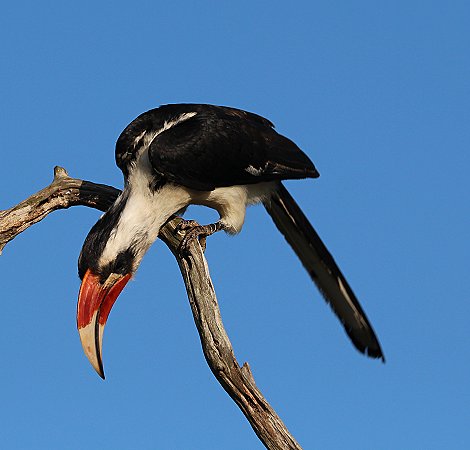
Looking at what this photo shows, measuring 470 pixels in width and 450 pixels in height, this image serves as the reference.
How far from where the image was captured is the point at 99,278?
19.4 ft

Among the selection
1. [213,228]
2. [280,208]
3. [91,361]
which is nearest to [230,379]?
[91,361]

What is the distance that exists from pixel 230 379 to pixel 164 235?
1457 millimetres

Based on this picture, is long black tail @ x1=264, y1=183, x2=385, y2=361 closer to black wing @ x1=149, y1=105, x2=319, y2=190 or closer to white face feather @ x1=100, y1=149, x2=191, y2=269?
black wing @ x1=149, y1=105, x2=319, y2=190

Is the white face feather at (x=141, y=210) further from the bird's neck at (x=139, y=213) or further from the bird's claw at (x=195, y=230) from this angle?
the bird's claw at (x=195, y=230)

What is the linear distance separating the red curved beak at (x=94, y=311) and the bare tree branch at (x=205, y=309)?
0.55 meters

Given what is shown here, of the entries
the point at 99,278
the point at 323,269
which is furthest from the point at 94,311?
the point at 323,269

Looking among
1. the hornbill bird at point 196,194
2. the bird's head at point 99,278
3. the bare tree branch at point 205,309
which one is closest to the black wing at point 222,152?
the hornbill bird at point 196,194

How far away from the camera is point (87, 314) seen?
5.82 metres

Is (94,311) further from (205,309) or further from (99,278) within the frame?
(205,309)

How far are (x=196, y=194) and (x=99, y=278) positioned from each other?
1121mm

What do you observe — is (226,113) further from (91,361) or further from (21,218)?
(91,361)

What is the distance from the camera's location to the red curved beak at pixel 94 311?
19.0 ft

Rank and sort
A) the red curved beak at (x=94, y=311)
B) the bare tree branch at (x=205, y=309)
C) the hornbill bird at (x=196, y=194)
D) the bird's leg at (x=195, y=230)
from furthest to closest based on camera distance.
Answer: the bird's leg at (x=195, y=230) → the hornbill bird at (x=196, y=194) → the red curved beak at (x=94, y=311) → the bare tree branch at (x=205, y=309)

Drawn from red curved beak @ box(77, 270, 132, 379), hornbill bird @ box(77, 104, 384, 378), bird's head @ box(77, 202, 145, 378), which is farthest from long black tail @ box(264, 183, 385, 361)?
red curved beak @ box(77, 270, 132, 379)
